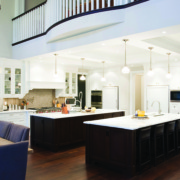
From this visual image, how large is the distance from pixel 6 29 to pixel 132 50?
14.3ft

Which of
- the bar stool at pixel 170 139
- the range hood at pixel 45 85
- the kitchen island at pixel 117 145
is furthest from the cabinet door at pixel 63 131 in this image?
the range hood at pixel 45 85

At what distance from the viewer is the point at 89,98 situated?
1051cm

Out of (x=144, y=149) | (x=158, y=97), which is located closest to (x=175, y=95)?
(x=158, y=97)

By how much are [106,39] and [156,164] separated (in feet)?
9.11

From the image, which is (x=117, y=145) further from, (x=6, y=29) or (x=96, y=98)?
(x=96, y=98)

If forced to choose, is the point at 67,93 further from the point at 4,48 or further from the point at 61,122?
the point at 61,122

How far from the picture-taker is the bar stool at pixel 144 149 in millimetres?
4055

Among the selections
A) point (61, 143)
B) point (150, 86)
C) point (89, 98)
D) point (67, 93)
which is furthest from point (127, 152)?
point (89, 98)

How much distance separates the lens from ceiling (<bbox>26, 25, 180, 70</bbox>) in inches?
178

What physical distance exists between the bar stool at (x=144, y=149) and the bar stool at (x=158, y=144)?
0.21 metres

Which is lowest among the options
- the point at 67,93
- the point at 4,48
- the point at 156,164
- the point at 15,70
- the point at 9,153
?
the point at 156,164

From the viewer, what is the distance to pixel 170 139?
16.8 ft

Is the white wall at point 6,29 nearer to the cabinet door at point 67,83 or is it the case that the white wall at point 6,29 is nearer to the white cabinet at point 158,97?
the cabinet door at point 67,83

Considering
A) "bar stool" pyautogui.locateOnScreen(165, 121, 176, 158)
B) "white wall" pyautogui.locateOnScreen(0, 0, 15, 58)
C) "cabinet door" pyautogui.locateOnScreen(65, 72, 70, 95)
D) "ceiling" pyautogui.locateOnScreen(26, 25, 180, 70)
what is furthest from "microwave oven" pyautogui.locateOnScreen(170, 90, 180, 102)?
"white wall" pyautogui.locateOnScreen(0, 0, 15, 58)
